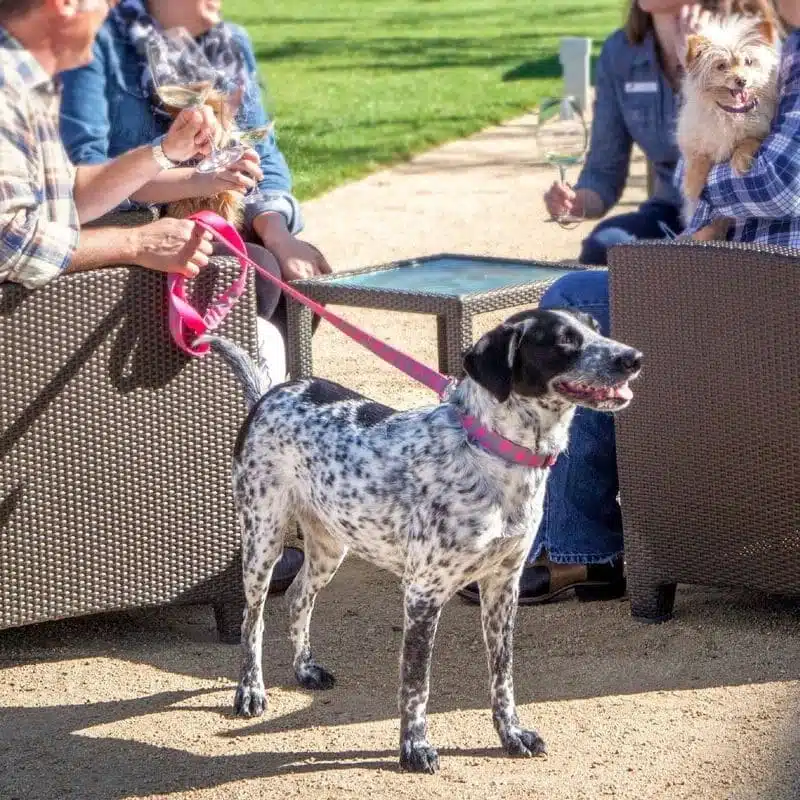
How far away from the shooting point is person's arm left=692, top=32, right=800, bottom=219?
406cm

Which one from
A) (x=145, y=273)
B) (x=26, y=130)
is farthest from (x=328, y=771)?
(x=26, y=130)

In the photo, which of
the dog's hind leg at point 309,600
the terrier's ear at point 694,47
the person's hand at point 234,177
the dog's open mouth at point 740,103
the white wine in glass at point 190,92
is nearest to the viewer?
the white wine in glass at point 190,92

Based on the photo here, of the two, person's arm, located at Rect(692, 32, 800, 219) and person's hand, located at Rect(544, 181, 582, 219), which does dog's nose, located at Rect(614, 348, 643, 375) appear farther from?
person's hand, located at Rect(544, 181, 582, 219)

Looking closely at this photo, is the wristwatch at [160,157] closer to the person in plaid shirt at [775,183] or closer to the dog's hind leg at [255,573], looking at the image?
the dog's hind leg at [255,573]

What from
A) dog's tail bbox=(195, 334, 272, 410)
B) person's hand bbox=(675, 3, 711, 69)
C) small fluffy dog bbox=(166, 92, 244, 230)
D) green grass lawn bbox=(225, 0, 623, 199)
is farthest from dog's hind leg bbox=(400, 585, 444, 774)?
green grass lawn bbox=(225, 0, 623, 199)

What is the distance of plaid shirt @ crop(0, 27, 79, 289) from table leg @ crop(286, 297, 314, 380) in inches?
58.7

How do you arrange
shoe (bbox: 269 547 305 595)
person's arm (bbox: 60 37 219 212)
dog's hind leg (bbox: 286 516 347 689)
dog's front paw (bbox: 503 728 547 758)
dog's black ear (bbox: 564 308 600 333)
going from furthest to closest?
person's arm (bbox: 60 37 219 212)
shoe (bbox: 269 547 305 595)
dog's hind leg (bbox: 286 516 347 689)
dog's front paw (bbox: 503 728 547 758)
dog's black ear (bbox: 564 308 600 333)

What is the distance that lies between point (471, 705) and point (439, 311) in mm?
1355

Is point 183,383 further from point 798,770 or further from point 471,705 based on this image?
point 798,770

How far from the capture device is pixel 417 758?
340 centimetres

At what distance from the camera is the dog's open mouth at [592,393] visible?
3219mm

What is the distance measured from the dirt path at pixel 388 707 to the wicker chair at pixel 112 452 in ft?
0.75

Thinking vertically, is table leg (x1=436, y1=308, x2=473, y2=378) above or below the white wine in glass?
below

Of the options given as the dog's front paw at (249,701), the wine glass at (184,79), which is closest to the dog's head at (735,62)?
the wine glass at (184,79)
